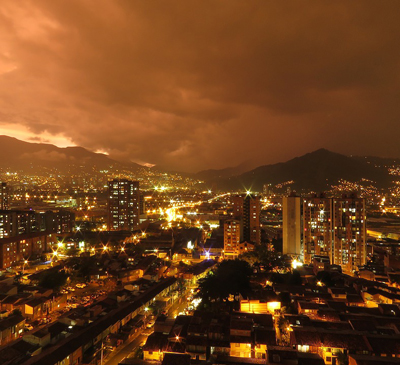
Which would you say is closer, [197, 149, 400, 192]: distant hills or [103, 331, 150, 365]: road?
[103, 331, 150, 365]: road

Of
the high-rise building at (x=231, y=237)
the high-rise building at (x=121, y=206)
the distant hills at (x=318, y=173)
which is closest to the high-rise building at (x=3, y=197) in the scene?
the high-rise building at (x=121, y=206)

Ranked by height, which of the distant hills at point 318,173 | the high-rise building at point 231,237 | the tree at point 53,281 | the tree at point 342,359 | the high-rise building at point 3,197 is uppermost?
the distant hills at point 318,173

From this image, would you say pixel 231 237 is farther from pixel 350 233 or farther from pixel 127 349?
pixel 127 349

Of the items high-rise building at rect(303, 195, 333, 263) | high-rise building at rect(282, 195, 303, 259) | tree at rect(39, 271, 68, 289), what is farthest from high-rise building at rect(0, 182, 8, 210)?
high-rise building at rect(303, 195, 333, 263)

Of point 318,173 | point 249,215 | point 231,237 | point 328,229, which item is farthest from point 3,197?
point 318,173

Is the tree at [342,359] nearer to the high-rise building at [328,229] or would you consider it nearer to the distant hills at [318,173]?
the high-rise building at [328,229]

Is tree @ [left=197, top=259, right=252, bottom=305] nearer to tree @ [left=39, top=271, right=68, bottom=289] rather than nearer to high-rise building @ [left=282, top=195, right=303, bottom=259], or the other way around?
tree @ [left=39, top=271, right=68, bottom=289]
